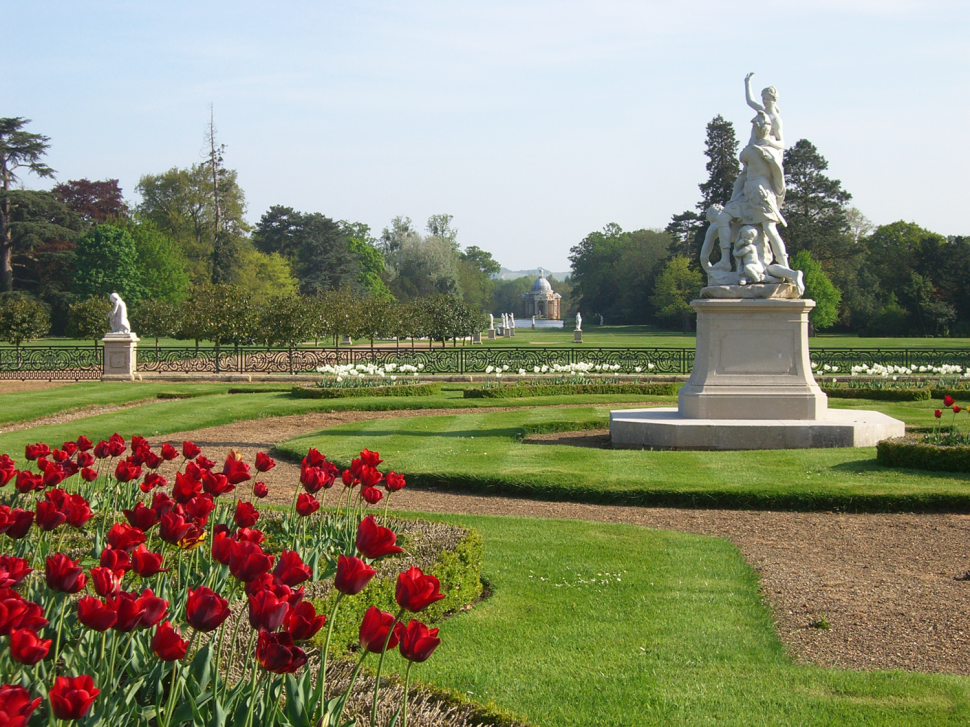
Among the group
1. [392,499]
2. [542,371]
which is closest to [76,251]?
[542,371]

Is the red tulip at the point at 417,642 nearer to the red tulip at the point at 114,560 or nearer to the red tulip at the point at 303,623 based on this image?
the red tulip at the point at 303,623

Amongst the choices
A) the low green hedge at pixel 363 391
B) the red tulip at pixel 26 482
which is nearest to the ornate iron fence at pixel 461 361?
the low green hedge at pixel 363 391

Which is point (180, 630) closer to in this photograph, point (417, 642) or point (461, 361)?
point (417, 642)

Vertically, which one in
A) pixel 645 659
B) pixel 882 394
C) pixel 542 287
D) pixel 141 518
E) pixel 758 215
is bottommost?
pixel 645 659

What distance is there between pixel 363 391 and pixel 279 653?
64.8ft

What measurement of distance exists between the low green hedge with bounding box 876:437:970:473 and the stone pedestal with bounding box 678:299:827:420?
2.47 metres

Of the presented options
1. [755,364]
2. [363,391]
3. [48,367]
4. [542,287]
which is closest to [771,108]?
[755,364]

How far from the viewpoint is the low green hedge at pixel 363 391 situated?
21.5 metres

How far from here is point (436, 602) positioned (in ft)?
18.9

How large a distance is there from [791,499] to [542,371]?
18070mm

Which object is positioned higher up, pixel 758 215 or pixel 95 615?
pixel 758 215

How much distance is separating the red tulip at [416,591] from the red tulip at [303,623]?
0.79ft

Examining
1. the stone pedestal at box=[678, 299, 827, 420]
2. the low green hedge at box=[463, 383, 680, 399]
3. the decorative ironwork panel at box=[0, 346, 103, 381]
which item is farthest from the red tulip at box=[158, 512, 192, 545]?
the decorative ironwork panel at box=[0, 346, 103, 381]

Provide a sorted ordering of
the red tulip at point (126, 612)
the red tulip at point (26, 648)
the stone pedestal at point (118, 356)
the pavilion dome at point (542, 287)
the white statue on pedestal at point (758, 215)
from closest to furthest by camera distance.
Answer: the red tulip at point (26, 648) → the red tulip at point (126, 612) → the white statue on pedestal at point (758, 215) → the stone pedestal at point (118, 356) → the pavilion dome at point (542, 287)
